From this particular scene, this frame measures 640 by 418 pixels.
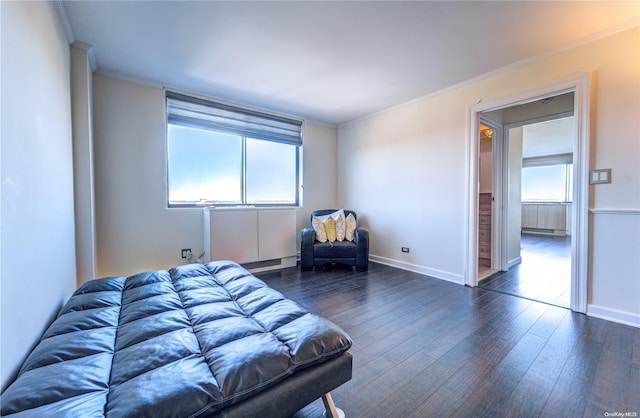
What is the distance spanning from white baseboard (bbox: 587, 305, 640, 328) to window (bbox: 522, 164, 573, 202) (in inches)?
289

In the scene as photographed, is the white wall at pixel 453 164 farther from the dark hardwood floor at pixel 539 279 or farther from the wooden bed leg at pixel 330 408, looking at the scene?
the wooden bed leg at pixel 330 408

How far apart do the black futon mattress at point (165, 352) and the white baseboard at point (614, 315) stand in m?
2.54

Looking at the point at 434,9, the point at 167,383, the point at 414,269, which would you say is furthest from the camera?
the point at 414,269

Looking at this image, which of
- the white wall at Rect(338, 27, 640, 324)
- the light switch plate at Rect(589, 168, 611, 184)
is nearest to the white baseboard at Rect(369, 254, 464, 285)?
the white wall at Rect(338, 27, 640, 324)

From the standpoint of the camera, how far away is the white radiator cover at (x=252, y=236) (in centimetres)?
334

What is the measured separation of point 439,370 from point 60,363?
6.02ft

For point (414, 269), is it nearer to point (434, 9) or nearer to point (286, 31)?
point (434, 9)

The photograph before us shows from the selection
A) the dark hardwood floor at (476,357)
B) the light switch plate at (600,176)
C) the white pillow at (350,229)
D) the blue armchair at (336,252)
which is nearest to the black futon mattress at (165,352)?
the dark hardwood floor at (476,357)

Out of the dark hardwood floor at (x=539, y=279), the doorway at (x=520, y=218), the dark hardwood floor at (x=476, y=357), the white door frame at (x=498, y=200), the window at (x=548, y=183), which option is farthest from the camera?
the window at (x=548, y=183)

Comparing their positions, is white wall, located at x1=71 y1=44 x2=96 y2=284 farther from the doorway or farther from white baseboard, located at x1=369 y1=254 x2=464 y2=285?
the doorway

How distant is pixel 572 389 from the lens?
139 cm

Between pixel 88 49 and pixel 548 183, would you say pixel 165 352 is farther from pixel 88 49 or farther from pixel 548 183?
pixel 548 183

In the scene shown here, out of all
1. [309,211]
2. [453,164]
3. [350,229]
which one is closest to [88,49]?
[309,211]

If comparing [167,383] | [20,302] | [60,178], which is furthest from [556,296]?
[60,178]
